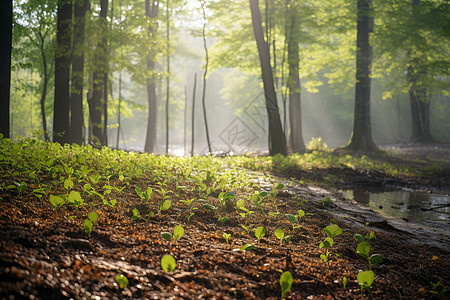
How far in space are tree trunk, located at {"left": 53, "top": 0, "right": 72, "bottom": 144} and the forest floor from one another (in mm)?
5050

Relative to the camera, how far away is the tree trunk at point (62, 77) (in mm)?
7504

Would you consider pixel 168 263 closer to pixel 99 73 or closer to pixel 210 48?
pixel 99 73

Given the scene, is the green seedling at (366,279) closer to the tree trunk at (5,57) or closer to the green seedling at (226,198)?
the green seedling at (226,198)

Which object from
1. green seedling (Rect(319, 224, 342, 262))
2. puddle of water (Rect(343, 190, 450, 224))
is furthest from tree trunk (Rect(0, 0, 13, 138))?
puddle of water (Rect(343, 190, 450, 224))

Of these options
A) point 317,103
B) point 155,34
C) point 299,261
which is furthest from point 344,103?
point 299,261

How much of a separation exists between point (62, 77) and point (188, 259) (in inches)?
276

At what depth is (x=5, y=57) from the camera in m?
5.98

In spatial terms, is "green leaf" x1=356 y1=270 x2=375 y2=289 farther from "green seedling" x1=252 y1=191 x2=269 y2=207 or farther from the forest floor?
"green seedling" x1=252 y1=191 x2=269 y2=207

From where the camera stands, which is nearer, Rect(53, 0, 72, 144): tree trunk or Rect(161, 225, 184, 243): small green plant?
Rect(161, 225, 184, 243): small green plant

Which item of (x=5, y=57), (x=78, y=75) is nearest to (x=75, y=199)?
(x=5, y=57)

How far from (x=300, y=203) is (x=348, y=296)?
2683 millimetres

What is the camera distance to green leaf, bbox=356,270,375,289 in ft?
6.51

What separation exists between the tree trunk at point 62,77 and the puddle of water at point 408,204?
705cm

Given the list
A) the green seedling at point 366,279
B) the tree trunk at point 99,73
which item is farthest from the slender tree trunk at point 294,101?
the green seedling at point 366,279
